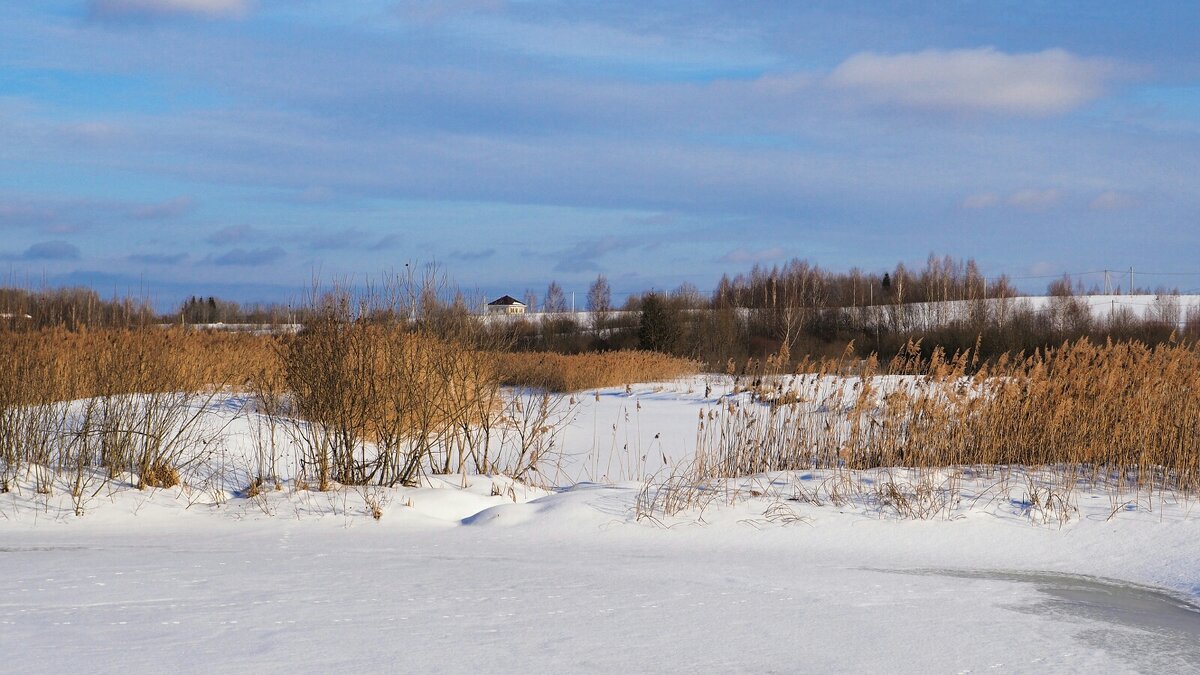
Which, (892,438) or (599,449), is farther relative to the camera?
(599,449)

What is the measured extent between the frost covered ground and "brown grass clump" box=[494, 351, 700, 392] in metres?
12.8

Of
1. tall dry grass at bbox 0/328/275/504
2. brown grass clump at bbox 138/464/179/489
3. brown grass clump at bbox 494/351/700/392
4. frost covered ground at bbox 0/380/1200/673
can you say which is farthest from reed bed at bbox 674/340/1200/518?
brown grass clump at bbox 494/351/700/392

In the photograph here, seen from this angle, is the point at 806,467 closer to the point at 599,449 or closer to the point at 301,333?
the point at 599,449

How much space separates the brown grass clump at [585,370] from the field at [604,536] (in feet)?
35.2

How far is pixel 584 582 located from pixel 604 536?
150cm

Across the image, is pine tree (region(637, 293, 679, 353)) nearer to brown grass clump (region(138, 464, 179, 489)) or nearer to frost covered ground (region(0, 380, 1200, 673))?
frost covered ground (region(0, 380, 1200, 673))

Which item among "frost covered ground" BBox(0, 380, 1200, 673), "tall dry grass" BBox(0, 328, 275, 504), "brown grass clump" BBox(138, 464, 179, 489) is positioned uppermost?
"tall dry grass" BBox(0, 328, 275, 504)

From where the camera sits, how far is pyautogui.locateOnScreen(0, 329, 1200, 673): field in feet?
14.6

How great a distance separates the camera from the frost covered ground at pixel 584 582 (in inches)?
169

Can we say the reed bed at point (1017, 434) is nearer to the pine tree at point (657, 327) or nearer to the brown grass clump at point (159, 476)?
the brown grass clump at point (159, 476)

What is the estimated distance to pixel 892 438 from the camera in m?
8.92

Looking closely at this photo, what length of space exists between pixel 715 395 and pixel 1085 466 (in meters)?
11.7

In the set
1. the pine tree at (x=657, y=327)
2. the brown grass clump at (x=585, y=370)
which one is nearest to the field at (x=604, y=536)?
the brown grass clump at (x=585, y=370)

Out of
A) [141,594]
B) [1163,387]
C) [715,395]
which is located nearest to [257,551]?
[141,594]
